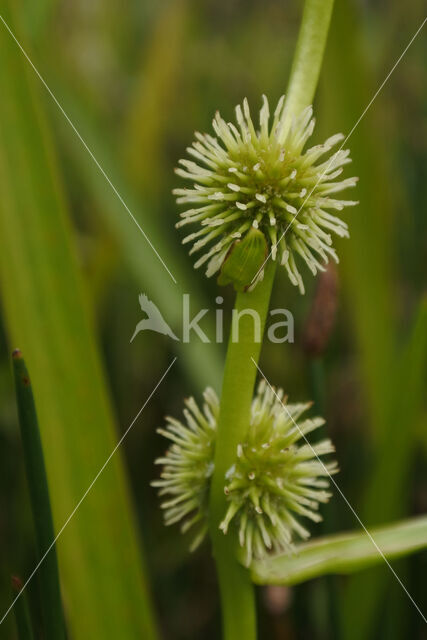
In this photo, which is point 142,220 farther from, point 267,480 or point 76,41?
point 76,41

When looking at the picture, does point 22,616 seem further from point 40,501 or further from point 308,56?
point 308,56

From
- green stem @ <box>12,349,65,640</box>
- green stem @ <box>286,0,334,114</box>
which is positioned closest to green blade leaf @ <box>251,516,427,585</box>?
green stem @ <box>12,349,65,640</box>

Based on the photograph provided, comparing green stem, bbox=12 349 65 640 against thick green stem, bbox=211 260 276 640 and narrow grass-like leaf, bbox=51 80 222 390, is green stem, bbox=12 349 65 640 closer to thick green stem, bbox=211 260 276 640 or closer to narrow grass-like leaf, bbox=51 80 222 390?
thick green stem, bbox=211 260 276 640

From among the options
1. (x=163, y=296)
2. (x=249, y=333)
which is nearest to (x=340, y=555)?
(x=249, y=333)

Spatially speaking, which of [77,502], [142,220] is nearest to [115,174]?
[142,220]

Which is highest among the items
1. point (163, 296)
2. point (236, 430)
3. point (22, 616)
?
point (163, 296)
